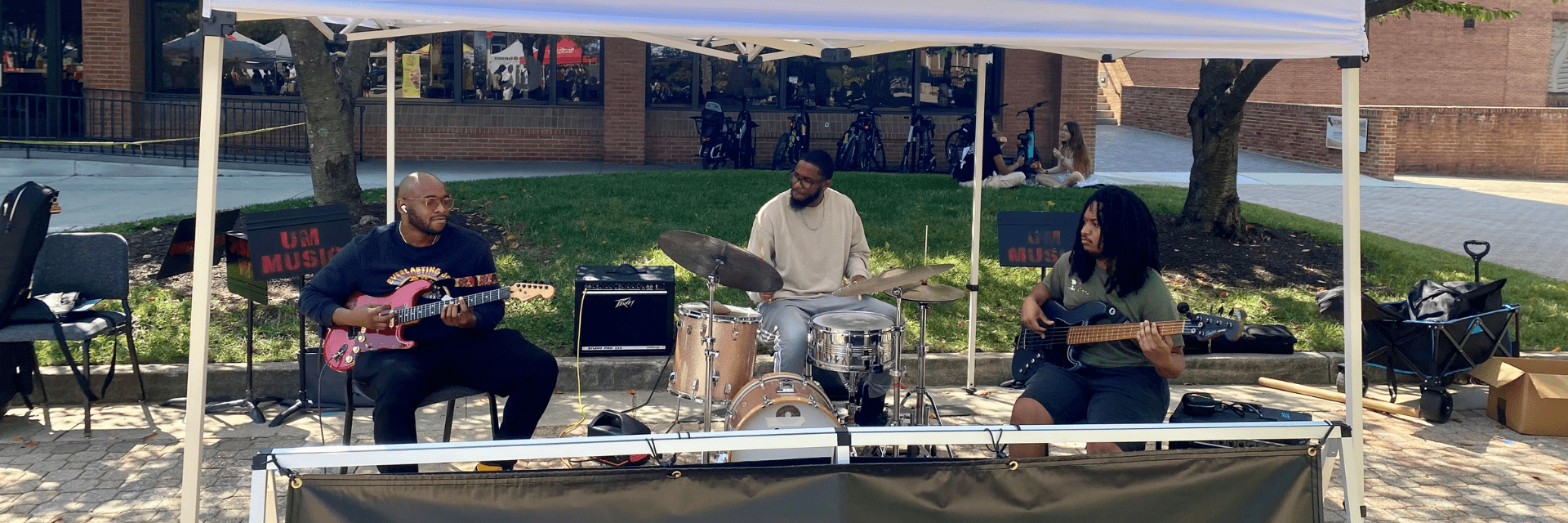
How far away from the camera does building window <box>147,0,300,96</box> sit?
61.1ft

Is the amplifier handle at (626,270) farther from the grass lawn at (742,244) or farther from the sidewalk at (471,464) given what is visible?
the sidewalk at (471,464)

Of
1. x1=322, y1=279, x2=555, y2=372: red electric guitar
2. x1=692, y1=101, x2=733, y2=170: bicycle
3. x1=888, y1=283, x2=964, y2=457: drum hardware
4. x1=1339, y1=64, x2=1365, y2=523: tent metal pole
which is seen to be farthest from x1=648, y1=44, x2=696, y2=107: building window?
x1=1339, y1=64, x2=1365, y2=523: tent metal pole

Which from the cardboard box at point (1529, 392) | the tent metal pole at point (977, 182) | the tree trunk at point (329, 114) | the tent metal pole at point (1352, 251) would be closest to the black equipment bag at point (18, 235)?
the tree trunk at point (329, 114)

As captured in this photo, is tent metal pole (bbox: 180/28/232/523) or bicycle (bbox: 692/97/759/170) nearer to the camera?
tent metal pole (bbox: 180/28/232/523)

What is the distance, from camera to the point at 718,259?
5836 millimetres

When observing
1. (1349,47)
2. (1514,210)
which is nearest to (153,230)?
(1349,47)

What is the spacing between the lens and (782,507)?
3609mm

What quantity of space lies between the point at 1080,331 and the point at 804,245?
1.86 metres

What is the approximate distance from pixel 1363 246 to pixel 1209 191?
1.57 m

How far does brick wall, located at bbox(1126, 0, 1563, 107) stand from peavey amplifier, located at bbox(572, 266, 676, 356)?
93.3 feet

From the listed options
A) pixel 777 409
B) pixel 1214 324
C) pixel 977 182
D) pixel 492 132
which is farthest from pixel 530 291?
pixel 492 132

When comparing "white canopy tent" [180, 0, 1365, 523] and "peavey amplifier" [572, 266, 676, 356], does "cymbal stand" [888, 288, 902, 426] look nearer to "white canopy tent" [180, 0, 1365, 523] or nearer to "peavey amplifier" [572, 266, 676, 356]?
"white canopy tent" [180, 0, 1365, 523]

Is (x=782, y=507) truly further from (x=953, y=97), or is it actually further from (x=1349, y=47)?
(x=953, y=97)

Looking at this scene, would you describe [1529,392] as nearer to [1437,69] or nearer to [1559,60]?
[1437,69]
